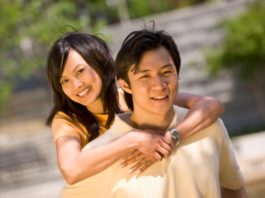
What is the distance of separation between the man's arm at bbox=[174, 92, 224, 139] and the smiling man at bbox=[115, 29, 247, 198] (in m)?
0.03

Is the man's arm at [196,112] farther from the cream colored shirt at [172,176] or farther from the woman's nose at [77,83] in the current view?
the woman's nose at [77,83]

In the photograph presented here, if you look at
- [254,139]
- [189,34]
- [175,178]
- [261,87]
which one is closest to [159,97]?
[175,178]

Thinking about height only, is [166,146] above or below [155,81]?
below

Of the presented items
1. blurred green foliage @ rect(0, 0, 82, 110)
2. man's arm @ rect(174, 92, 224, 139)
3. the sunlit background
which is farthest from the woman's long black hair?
blurred green foliage @ rect(0, 0, 82, 110)

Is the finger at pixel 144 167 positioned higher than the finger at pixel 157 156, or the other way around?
the finger at pixel 157 156

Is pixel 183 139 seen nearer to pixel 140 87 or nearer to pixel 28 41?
pixel 140 87

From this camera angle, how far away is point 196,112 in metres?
1.59

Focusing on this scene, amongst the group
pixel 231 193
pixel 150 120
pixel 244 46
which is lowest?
pixel 244 46

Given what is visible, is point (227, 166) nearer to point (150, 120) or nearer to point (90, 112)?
point (150, 120)

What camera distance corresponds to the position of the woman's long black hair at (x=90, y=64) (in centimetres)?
179

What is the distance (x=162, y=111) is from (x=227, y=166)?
0.24 m

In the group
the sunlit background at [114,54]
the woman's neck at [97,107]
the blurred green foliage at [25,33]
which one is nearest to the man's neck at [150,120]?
the woman's neck at [97,107]

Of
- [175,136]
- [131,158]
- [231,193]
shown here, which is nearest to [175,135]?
[175,136]

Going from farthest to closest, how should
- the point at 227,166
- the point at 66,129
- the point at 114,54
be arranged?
the point at 114,54 → the point at 66,129 → the point at 227,166
